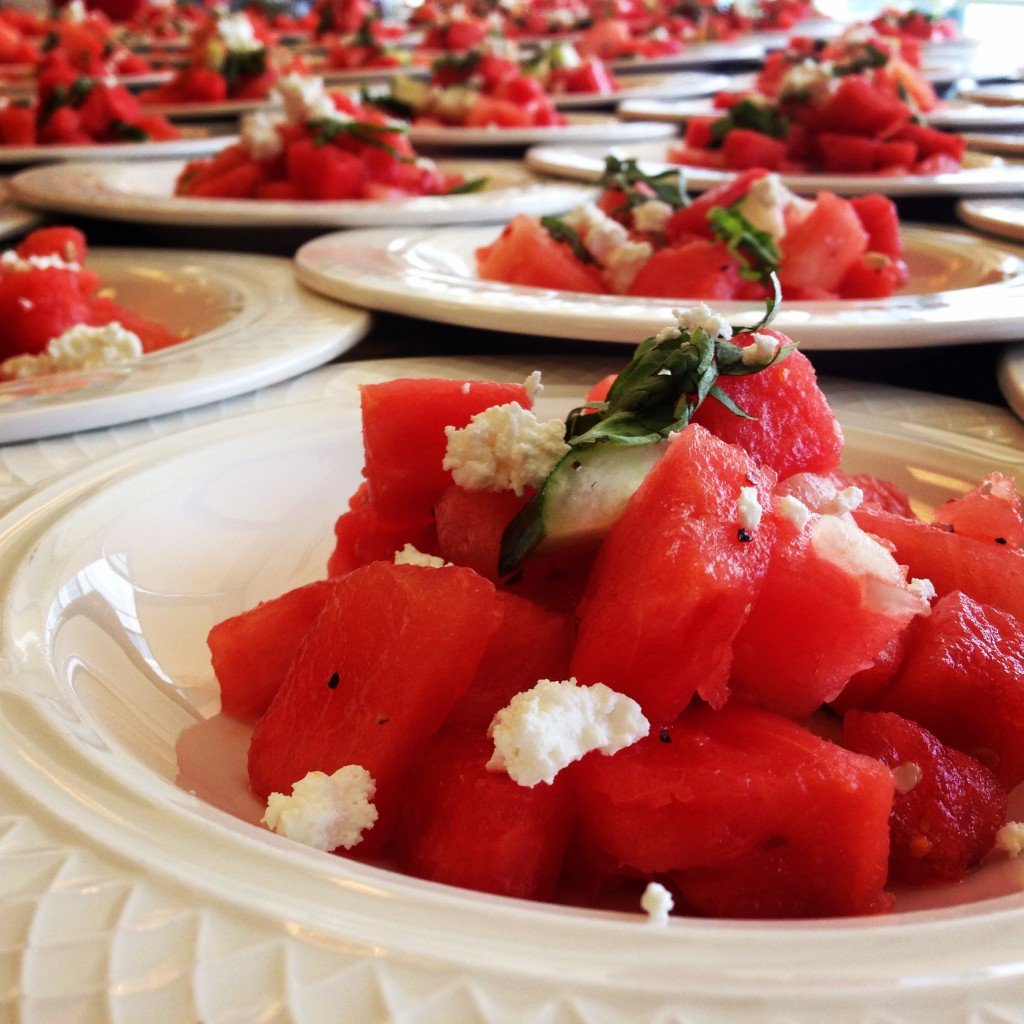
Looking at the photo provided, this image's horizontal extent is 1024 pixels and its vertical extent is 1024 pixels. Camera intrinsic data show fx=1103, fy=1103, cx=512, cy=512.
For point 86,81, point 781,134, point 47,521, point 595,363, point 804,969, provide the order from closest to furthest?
point 804,969, point 47,521, point 595,363, point 781,134, point 86,81

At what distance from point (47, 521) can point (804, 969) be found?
2.72 ft

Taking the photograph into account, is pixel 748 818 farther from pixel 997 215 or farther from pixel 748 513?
pixel 997 215

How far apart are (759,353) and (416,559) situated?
330mm

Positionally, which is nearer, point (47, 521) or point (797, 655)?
point (797, 655)

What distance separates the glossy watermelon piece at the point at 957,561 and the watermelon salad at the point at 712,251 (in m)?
0.90

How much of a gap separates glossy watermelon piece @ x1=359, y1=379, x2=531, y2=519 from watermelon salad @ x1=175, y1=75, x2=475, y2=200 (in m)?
1.77

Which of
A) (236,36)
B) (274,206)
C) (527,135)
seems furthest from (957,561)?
(236,36)

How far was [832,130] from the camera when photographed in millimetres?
3061

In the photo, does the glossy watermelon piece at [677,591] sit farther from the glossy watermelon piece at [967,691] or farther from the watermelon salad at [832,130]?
the watermelon salad at [832,130]

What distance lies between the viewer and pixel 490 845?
0.71 metres

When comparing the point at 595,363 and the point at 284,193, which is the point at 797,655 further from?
the point at 284,193

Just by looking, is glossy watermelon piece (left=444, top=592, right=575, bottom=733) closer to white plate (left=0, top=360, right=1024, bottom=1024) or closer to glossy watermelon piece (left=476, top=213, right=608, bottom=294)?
white plate (left=0, top=360, right=1024, bottom=1024)

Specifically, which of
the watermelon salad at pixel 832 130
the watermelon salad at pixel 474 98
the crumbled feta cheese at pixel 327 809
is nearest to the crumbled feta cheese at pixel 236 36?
the watermelon salad at pixel 474 98

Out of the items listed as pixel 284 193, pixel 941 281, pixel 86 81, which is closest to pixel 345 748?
pixel 941 281
